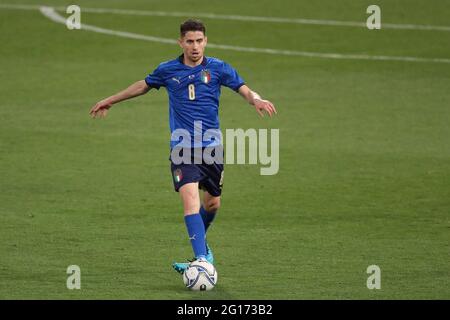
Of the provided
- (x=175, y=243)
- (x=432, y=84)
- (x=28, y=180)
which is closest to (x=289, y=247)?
(x=175, y=243)

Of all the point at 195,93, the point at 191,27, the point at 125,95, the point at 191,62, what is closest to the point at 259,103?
the point at 195,93

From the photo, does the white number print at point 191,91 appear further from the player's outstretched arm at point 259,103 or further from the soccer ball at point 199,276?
the soccer ball at point 199,276

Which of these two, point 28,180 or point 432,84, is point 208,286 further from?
point 432,84

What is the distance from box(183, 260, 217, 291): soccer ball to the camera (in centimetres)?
1025

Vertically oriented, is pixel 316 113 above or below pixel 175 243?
above

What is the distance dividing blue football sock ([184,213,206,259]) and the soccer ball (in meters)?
0.23

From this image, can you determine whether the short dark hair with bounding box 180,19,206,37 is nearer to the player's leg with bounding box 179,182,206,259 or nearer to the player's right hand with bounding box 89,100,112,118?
the player's right hand with bounding box 89,100,112,118

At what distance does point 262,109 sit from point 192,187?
0.93 meters

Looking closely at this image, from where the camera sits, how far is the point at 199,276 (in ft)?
33.6

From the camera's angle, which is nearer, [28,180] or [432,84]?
[28,180]

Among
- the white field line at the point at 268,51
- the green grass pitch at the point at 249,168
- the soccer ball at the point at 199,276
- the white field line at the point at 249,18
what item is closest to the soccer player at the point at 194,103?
the soccer ball at the point at 199,276

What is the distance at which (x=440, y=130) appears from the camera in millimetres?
18078

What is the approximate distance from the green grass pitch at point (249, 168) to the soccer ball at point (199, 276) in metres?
0.21

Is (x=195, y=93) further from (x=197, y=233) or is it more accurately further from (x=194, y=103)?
(x=197, y=233)
